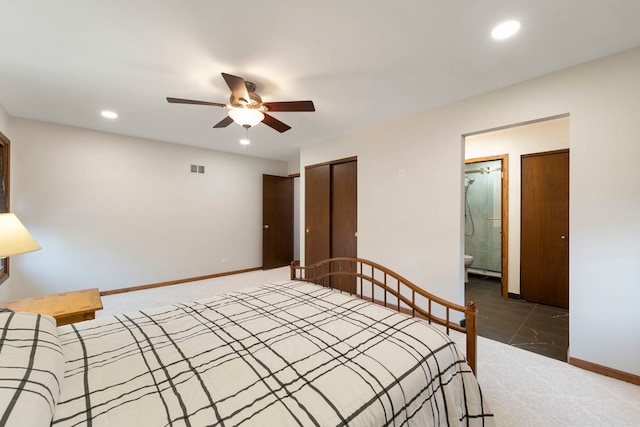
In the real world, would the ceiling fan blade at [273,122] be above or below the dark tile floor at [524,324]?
above

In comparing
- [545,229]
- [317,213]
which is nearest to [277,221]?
[317,213]

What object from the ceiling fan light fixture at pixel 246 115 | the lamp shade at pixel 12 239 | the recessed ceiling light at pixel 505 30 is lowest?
the lamp shade at pixel 12 239

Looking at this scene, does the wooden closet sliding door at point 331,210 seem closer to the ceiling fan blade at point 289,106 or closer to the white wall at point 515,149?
the ceiling fan blade at point 289,106

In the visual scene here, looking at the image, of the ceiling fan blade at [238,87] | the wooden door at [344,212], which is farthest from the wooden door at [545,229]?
the ceiling fan blade at [238,87]

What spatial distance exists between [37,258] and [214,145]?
286 cm

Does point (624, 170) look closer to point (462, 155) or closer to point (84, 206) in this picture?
point (462, 155)

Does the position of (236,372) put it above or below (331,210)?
below

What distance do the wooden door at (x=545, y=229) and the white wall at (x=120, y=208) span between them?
479 cm

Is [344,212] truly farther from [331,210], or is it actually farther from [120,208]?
[120,208]

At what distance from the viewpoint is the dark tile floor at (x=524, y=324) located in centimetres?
246

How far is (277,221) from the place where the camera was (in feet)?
19.2

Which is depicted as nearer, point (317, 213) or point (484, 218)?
point (317, 213)

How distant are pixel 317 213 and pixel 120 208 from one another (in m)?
3.10

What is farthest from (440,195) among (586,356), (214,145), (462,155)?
(214,145)
